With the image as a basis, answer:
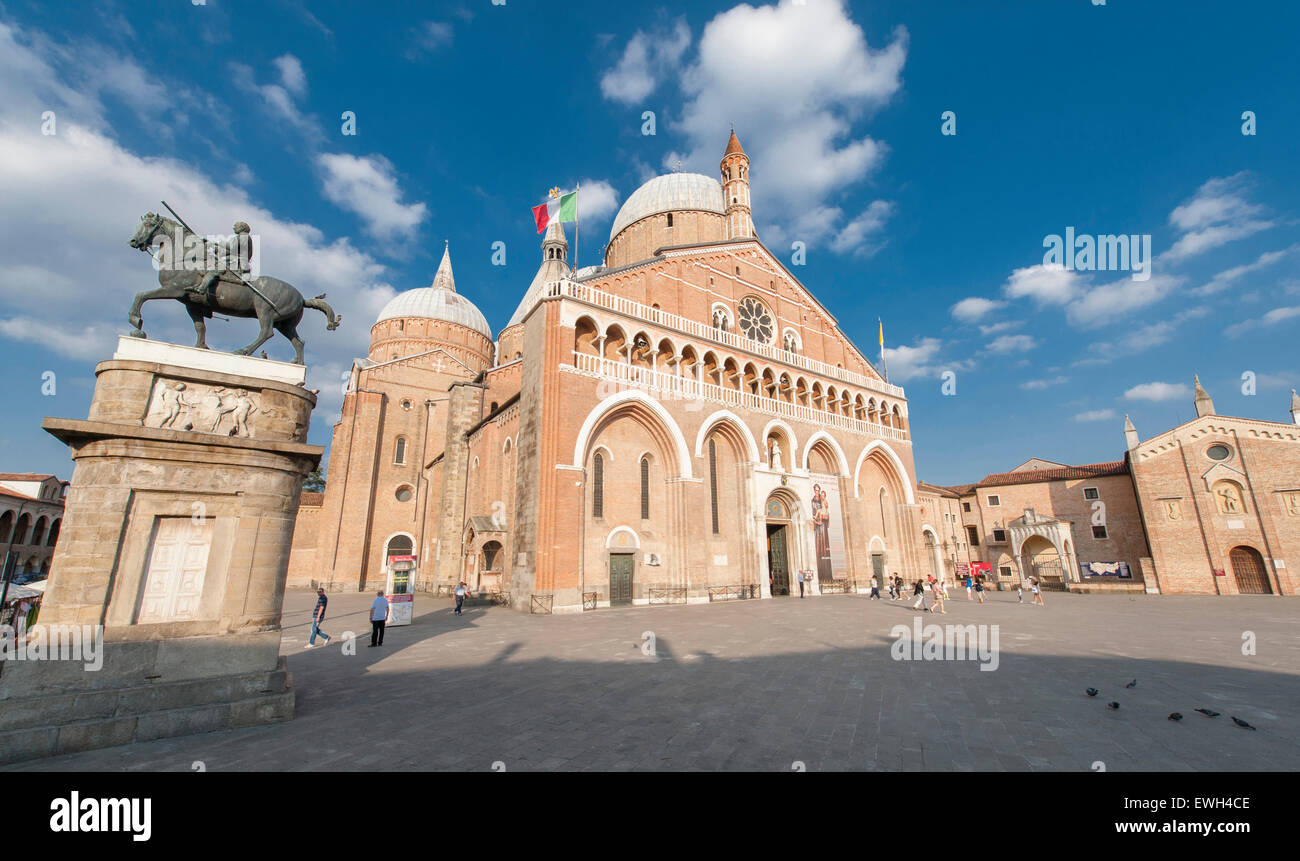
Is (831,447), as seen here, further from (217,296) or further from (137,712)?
(137,712)

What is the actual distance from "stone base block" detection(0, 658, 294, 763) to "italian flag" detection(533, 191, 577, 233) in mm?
20396

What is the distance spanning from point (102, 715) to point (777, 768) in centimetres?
627

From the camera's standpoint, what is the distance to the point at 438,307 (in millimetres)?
40719

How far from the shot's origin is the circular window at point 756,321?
27859mm

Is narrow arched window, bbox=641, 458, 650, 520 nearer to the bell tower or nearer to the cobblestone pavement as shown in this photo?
the cobblestone pavement

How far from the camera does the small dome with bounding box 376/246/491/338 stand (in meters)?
40.2

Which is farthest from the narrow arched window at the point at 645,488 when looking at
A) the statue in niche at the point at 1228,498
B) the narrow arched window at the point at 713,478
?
the statue in niche at the point at 1228,498

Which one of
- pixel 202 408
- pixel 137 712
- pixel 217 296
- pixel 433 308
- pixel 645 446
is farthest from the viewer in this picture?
pixel 433 308

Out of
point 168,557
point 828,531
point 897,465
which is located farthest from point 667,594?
point 897,465

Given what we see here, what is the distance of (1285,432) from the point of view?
25.8m

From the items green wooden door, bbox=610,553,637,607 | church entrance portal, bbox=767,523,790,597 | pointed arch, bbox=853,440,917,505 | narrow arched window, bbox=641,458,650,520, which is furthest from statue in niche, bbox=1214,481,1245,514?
green wooden door, bbox=610,553,637,607

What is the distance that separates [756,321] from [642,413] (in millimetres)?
10989
